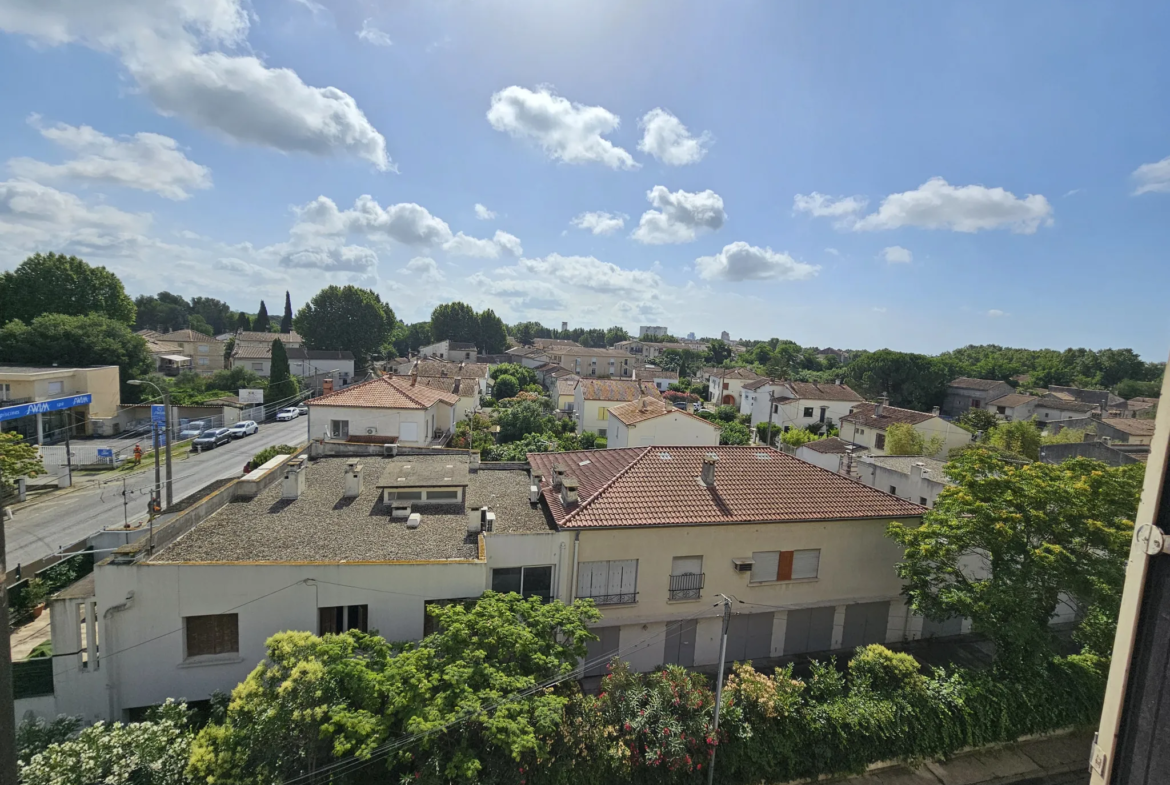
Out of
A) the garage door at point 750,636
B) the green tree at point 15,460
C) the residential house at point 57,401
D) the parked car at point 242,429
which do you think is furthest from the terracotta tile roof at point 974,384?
the residential house at point 57,401

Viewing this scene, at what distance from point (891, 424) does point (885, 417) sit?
2.88 m

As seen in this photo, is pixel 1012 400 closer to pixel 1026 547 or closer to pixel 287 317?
pixel 1026 547

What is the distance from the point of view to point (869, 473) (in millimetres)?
28484

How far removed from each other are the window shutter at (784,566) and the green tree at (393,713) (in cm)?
861

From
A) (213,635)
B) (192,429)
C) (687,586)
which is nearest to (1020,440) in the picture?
(687,586)

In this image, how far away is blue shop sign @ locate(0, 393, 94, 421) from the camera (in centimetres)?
Result: 3271

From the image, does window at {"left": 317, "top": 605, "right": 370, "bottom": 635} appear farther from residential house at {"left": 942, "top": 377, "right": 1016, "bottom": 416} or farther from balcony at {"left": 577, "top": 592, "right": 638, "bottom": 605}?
residential house at {"left": 942, "top": 377, "right": 1016, "bottom": 416}

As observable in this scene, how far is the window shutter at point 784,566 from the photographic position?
16.5 meters

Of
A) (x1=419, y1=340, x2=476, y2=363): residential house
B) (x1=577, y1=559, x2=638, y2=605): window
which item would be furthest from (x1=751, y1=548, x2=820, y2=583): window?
(x1=419, y1=340, x2=476, y2=363): residential house

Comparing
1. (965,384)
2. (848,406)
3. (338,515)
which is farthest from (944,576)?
(965,384)

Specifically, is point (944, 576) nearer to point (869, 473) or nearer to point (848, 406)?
point (869, 473)


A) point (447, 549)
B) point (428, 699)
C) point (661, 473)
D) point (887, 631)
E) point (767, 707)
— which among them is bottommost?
point (887, 631)

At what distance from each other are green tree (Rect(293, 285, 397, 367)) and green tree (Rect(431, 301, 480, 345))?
29.7 metres

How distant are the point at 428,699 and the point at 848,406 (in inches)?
2172
